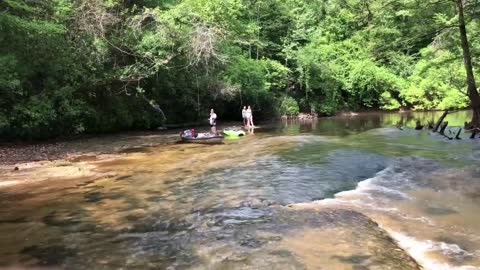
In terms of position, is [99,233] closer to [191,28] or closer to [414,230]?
[414,230]

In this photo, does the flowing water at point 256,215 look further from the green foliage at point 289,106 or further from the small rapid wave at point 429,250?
the green foliage at point 289,106

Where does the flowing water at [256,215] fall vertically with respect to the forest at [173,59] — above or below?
below

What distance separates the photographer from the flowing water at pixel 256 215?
6.67 meters

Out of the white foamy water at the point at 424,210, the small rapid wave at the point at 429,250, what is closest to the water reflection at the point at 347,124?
the white foamy water at the point at 424,210

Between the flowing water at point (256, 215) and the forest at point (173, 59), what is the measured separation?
25.5ft

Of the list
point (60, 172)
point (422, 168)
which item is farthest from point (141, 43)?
point (422, 168)

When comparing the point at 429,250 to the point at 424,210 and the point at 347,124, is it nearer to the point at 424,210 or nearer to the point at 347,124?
the point at 424,210

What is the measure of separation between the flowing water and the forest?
7777 millimetres

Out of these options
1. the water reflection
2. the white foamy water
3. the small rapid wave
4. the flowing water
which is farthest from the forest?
the small rapid wave

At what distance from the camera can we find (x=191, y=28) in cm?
2584

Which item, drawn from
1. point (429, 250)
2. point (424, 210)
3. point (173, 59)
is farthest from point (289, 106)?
point (429, 250)

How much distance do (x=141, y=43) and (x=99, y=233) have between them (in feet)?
60.8

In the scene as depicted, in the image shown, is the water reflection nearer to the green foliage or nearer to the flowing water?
the green foliage

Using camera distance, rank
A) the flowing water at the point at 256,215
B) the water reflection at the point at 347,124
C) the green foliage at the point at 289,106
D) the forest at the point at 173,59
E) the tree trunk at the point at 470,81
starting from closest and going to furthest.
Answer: the flowing water at the point at 256,215 < the forest at the point at 173,59 < the tree trunk at the point at 470,81 < the water reflection at the point at 347,124 < the green foliage at the point at 289,106
